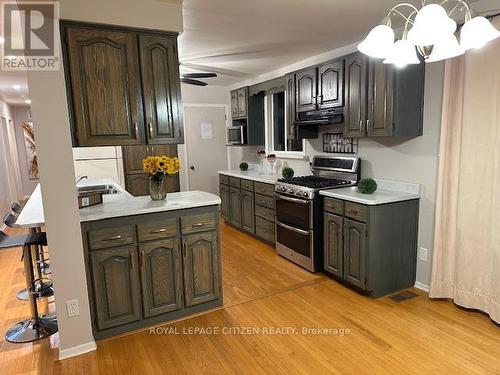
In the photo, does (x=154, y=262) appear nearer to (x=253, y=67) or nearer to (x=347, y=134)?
(x=347, y=134)

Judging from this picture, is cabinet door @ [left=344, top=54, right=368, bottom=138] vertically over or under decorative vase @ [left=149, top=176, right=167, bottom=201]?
over

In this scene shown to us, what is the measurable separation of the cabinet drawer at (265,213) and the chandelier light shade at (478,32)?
10.4ft

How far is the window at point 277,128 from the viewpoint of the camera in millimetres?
4930

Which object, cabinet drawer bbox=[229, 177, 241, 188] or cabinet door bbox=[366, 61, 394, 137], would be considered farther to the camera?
cabinet drawer bbox=[229, 177, 241, 188]

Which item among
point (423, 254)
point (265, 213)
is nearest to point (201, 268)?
point (265, 213)

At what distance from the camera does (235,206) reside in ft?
17.4

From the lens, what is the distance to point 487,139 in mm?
2518

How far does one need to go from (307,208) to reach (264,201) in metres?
1.11

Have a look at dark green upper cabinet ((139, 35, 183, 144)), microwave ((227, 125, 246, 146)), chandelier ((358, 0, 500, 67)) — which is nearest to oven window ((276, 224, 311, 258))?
dark green upper cabinet ((139, 35, 183, 144))

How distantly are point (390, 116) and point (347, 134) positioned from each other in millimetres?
544

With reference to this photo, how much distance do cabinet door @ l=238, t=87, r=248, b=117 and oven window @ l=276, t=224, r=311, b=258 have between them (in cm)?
225

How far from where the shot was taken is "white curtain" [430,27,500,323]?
249cm

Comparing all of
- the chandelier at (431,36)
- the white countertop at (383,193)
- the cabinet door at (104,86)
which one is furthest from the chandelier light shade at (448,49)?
the cabinet door at (104,86)

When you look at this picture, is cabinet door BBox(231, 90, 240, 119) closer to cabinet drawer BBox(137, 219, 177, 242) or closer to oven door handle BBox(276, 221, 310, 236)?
oven door handle BBox(276, 221, 310, 236)
